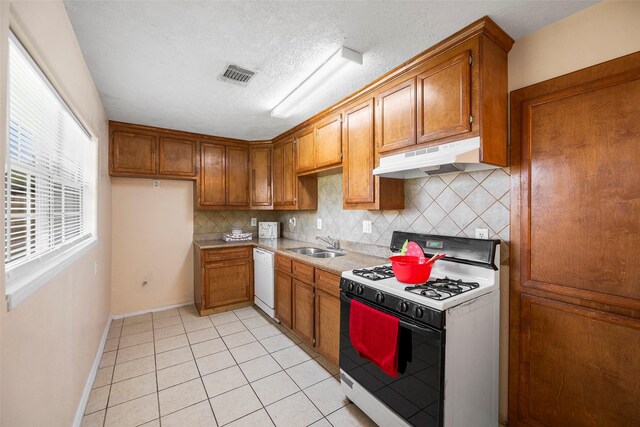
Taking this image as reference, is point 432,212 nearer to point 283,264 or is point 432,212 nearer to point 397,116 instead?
point 397,116

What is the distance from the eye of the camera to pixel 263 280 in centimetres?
338

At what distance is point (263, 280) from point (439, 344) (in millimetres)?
2425

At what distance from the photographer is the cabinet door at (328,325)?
2.18m

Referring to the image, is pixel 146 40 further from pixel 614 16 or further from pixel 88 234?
pixel 614 16

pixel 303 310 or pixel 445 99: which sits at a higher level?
pixel 445 99

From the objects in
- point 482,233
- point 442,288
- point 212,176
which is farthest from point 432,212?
point 212,176

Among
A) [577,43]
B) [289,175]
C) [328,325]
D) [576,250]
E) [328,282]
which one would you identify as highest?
[577,43]

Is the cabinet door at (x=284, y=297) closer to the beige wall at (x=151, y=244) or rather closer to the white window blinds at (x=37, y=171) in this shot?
the beige wall at (x=151, y=244)

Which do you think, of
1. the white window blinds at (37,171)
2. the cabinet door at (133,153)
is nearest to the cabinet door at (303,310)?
the white window blinds at (37,171)

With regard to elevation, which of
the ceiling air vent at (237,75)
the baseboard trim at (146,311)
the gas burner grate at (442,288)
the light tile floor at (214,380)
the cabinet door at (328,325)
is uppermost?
the ceiling air vent at (237,75)

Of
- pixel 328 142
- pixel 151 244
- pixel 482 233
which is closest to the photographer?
pixel 482 233

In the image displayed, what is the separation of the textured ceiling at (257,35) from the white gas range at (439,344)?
1.29 meters

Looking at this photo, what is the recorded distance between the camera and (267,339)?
2.85m

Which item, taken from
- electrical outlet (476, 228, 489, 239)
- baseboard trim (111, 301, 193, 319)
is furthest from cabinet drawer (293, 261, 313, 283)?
baseboard trim (111, 301, 193, 319)
